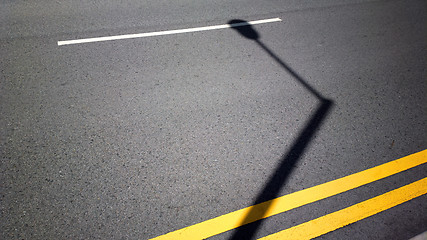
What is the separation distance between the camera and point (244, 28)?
600 cm

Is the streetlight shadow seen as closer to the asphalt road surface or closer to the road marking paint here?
→ the asphalt road surface

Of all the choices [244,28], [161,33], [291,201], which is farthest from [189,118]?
[244,28]

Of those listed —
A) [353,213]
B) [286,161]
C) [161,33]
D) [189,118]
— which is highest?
[161,33]

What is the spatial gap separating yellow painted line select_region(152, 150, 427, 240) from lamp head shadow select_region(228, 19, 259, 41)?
3.23 metres

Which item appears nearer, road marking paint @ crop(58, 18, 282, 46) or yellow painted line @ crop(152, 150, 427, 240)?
yellow painted line @ crop(152, 150, 427, 240)

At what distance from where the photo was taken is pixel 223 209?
3.05m

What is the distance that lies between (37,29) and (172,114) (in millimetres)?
3217

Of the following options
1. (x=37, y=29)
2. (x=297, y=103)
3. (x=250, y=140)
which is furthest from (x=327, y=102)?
(x=37, y=29)

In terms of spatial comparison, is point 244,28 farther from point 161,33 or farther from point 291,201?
point 291,201

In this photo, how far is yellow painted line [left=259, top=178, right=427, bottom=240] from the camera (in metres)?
2.94

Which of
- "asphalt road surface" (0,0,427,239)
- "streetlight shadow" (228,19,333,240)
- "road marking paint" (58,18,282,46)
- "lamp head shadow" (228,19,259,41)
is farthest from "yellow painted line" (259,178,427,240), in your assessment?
"road marking paint" (58,18,282,46)

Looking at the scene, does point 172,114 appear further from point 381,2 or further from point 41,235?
point 381,2

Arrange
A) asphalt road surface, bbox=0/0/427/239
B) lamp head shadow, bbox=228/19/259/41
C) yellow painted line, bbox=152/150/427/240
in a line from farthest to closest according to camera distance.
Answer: lamp head shadow, bbox=228/19/259/41 < asphalt road surface, bbox=0/0/427/239 < yellow painted line, bbox=152/150/427/240

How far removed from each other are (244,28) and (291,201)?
388 cm
